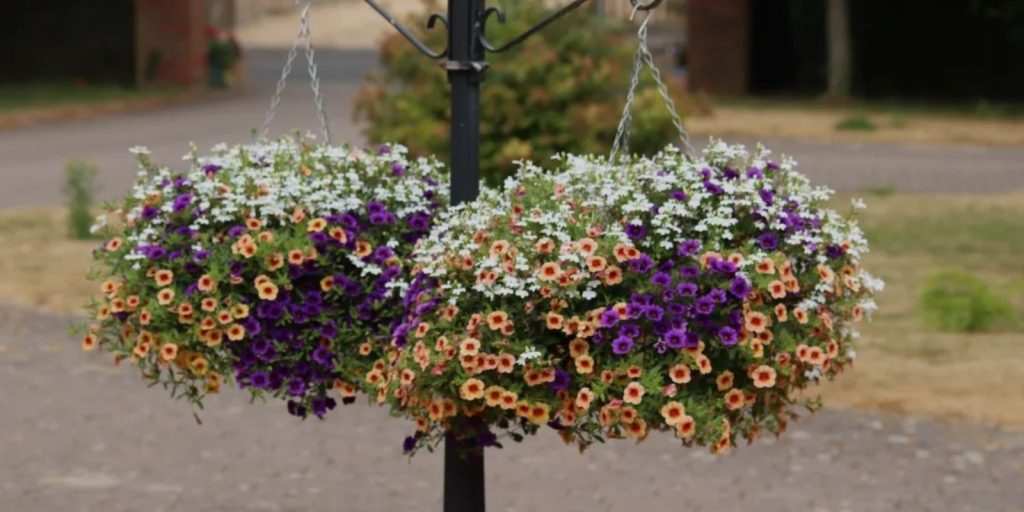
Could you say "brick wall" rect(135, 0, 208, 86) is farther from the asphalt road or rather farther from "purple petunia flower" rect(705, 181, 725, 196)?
"purple petunia flower" rect(705, 181, 725, 196)

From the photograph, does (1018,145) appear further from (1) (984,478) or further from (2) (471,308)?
(2) (471,308)

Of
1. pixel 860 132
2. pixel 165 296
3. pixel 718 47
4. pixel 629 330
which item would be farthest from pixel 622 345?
pixel 718 47

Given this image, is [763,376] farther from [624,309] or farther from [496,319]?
[496,319]

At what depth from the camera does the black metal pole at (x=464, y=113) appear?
5.14m

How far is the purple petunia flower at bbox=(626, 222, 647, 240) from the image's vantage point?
4801 mm

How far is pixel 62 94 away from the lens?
103ft

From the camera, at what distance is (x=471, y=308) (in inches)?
189

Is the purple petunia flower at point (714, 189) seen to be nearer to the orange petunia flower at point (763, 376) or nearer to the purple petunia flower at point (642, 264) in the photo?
the purple petunia flower at point (642, 264)

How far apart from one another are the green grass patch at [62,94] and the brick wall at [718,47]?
829 cm

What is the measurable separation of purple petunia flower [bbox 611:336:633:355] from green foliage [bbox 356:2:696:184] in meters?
7.97

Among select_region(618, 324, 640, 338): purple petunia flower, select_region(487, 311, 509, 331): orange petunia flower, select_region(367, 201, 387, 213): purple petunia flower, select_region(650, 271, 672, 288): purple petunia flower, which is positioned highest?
select_region(367, 201, 387, 213): purple petunia flower

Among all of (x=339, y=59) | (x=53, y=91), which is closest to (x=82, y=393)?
(x=53, y=91)

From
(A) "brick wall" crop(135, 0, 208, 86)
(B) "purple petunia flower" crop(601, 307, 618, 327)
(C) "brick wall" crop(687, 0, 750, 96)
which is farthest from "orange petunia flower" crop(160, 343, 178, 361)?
(A) "brick wall" crop(135, 0, 208, 86)

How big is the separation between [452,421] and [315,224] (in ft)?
2.49
